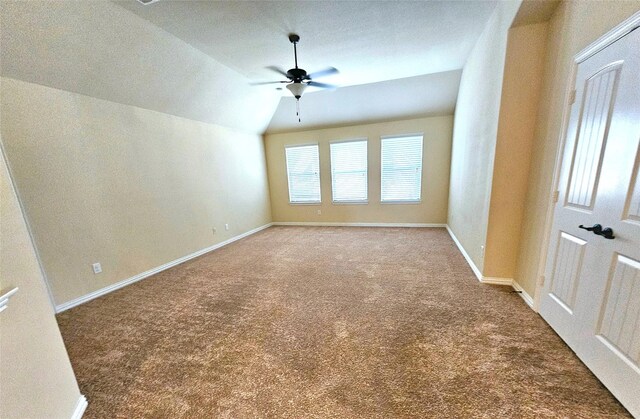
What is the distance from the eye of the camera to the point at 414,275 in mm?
2996

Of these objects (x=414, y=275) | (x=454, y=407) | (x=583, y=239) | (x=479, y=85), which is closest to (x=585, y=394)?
(x=454, y=407)

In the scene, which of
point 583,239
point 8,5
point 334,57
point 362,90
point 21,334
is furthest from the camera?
point 362,90

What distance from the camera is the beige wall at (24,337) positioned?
1.02m

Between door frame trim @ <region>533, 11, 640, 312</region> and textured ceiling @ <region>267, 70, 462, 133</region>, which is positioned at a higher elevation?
textured ceiling @ <region>267, 70, 462, 133</region>

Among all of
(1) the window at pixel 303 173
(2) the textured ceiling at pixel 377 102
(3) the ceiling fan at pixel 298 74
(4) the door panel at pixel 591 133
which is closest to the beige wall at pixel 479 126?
(2) the textured ceiling at pixel 377 102

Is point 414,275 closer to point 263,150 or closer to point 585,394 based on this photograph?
point 585,394

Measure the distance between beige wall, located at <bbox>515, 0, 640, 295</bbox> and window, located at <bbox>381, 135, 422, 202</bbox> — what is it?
10.4 feet

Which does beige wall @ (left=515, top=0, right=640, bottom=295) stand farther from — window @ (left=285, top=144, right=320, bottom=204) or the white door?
window @ (left=285, top=144, right=320, bottom=204)

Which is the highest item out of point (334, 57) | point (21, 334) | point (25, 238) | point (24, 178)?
→ point (334, 57)

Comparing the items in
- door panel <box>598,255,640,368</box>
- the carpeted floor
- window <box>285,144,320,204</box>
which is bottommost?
the carpeted floor

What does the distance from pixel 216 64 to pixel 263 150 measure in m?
2.87

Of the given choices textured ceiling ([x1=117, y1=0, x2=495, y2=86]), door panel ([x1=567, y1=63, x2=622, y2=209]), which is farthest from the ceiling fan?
door panel ([x1=567, y1=63, x2=622, y2=209])

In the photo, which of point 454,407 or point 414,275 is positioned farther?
point 414,275

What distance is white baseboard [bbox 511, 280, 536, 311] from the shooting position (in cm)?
216
